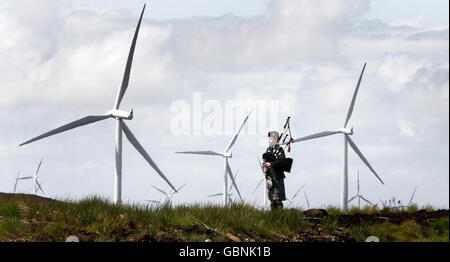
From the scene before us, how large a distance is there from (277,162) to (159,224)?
5.40 meters

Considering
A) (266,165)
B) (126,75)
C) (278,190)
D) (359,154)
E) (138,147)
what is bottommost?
(278,190)

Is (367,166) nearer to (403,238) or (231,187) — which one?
(231,187)

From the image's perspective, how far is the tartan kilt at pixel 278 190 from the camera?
18.3 meters

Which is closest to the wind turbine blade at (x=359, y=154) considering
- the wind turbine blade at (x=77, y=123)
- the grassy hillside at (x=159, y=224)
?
the grassy hillside at (x=159, y=224)

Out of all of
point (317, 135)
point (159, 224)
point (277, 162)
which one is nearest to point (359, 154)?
point (317, 135)

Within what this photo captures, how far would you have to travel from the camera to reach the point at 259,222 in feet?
47.3

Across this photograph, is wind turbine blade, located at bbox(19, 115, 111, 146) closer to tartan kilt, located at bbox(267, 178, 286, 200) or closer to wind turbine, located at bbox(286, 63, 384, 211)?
tartan kilt, located at bbox(267, 178, 286, 200)

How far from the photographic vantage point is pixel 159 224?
13.8 metres

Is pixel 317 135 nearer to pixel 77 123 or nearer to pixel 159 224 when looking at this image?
pixel 77 123

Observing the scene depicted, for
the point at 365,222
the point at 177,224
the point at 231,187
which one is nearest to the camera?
the point at 177,224

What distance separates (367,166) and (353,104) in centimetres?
288

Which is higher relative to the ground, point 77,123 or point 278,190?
point 77,123
